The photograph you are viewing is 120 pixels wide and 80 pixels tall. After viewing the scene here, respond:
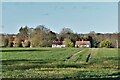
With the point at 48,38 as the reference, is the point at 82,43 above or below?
below

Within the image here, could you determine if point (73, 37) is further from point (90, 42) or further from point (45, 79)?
point (45, 79)

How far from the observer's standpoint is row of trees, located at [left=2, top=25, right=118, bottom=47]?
80.1 m

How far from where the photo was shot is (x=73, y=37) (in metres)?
100

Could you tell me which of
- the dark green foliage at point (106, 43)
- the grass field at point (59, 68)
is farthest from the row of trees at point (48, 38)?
the grass field at point (59, 68)

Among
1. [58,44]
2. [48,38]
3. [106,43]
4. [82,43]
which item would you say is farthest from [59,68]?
[82,43]

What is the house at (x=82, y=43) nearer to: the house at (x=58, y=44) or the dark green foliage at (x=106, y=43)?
the house at (x=58, y=44)

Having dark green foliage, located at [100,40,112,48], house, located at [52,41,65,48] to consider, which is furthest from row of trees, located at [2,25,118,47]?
house, located at [52,41,65,48]

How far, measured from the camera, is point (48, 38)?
280 ft

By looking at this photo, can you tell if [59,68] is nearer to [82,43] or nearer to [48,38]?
[48,38]

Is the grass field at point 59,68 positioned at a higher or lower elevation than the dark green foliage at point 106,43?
lower

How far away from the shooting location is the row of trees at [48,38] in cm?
8006

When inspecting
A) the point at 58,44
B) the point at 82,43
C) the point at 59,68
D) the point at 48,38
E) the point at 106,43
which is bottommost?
the point at 59,68

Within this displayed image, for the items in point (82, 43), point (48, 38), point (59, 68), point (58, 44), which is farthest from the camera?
point (82, 43)

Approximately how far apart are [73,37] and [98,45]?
379 inches
